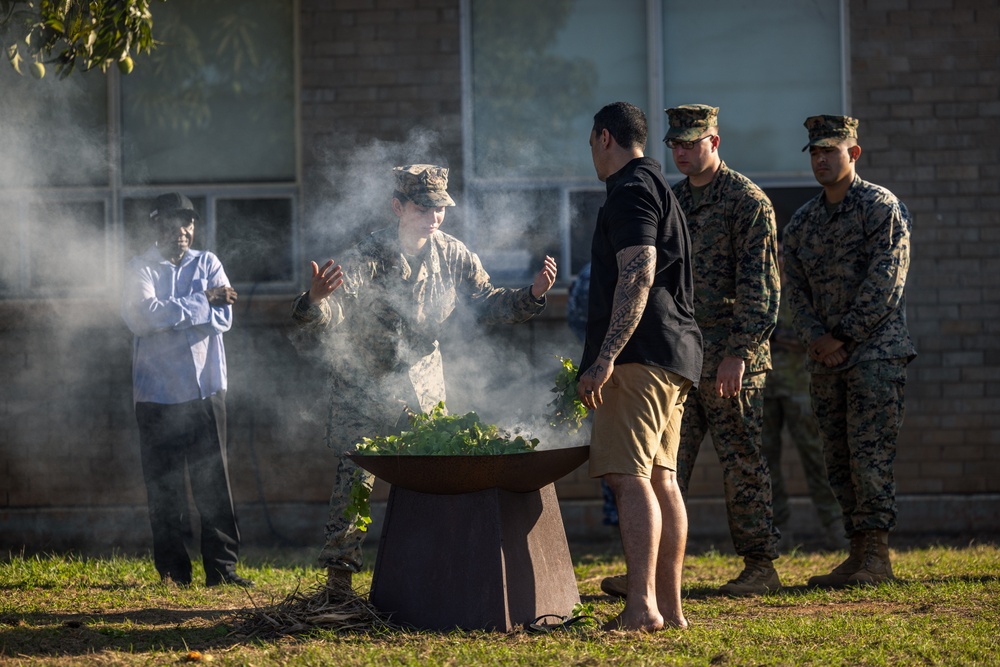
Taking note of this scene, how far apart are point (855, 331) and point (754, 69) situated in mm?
3317

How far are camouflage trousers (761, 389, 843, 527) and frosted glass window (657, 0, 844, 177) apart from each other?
1959 mm

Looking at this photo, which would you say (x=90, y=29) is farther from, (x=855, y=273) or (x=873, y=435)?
(x=873, y=435)

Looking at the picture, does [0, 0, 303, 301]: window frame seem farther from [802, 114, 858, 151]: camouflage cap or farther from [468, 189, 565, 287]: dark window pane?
[802, 114, 858, 151]: camouflage cap

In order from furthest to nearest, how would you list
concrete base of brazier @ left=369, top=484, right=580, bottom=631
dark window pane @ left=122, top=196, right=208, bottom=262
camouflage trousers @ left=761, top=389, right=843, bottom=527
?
dark window pane @ left=122, top=196, right=208, bottom=262 < camouflage trousers @ left=761, top=389, right=843, bottom=527 < concrete base of brazier @ left=369, top=484, right=580, bottom=631

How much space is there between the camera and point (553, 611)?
487 cm

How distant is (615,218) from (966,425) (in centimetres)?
479

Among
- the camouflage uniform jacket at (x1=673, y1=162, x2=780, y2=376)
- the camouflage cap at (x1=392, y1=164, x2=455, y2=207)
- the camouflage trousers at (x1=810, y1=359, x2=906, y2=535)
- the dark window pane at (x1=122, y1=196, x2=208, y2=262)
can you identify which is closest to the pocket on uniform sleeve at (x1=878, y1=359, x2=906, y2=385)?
the camouflage trousers at (x1=810, y1=359, x2=906, y2=535)

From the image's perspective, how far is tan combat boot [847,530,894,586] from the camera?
232 inches

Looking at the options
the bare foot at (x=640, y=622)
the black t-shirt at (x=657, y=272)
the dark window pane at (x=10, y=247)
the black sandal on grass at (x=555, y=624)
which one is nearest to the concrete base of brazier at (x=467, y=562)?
the black sandal on grass at (x=555, y=624)

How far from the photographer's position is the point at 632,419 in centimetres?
463

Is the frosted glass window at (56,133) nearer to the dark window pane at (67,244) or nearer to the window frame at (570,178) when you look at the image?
the dark window pane at (67,244)

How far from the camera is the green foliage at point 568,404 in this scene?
A: 511cm

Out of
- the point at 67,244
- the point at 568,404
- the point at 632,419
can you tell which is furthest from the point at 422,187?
the point at 67,244

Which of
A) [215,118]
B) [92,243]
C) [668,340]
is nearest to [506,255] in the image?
[215,118]
